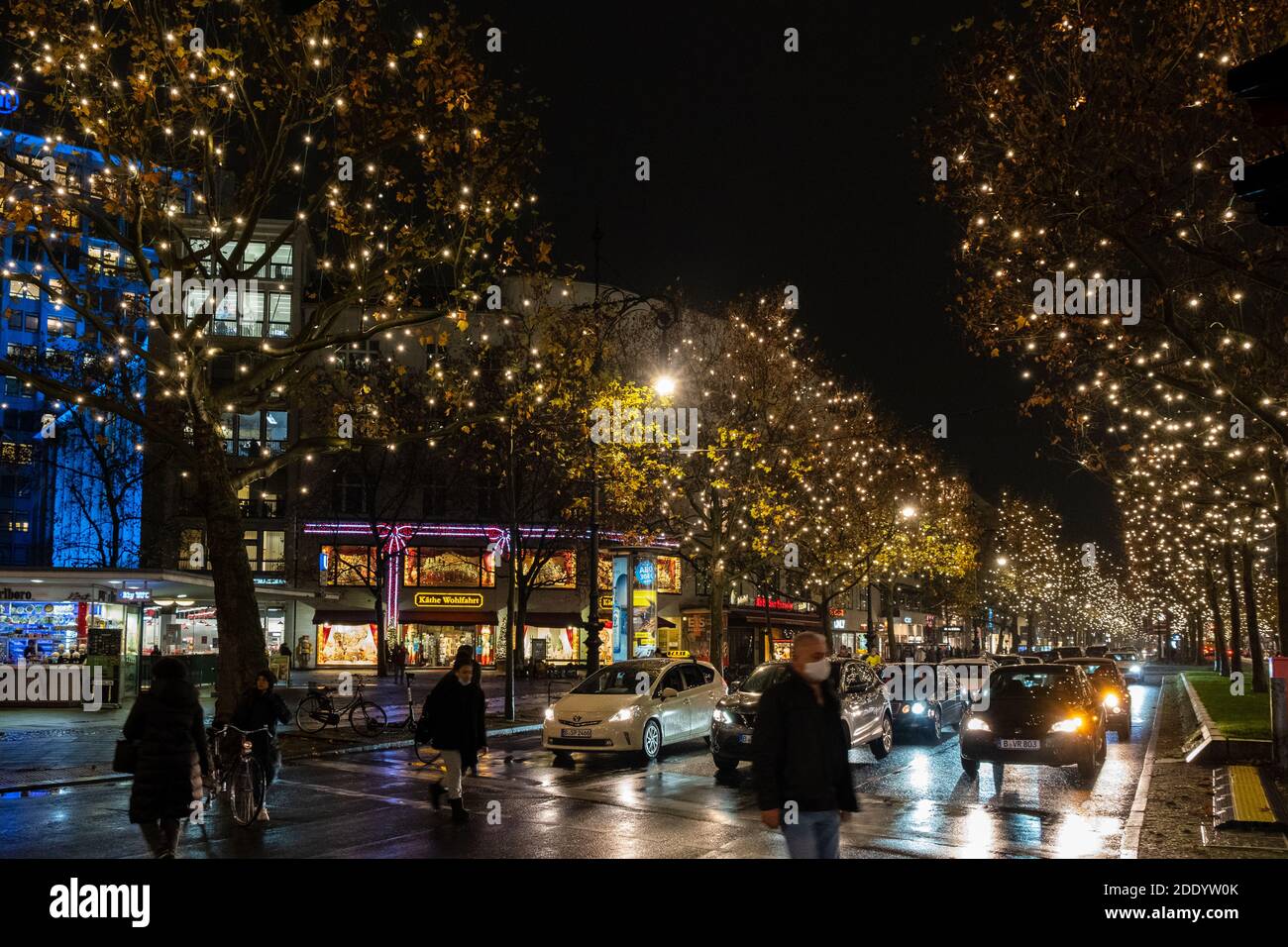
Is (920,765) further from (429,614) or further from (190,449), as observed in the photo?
(429,614)

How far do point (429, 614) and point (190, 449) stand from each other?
41.0 metres

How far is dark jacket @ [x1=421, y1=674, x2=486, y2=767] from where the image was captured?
41.6 feet

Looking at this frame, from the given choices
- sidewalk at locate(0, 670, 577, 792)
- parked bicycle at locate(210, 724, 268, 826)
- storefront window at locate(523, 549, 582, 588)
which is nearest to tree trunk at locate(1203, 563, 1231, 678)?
storefront window at locate(523, 549, 582, 588)

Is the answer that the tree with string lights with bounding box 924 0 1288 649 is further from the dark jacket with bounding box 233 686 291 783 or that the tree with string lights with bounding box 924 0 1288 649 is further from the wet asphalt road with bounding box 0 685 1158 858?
the dark jacket with bounding box 233 686 291 783

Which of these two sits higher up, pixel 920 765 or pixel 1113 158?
pixel 1113 158

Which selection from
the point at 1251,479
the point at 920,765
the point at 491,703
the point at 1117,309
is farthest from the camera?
the point at 491,703

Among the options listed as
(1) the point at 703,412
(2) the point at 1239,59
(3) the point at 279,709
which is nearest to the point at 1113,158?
(2) the point at 1239,59

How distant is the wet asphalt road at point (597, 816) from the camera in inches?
420

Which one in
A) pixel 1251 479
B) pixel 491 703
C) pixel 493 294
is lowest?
pixel 491 703

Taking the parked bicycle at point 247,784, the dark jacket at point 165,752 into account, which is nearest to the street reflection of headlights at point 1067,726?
the parked bicycle at point 247,784

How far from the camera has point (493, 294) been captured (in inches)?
733

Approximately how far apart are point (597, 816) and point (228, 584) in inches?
354

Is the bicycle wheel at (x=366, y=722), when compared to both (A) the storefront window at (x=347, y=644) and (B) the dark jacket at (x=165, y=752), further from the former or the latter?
(A) the storefront window at (x=347, y=644)

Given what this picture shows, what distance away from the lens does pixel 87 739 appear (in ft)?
69.9
